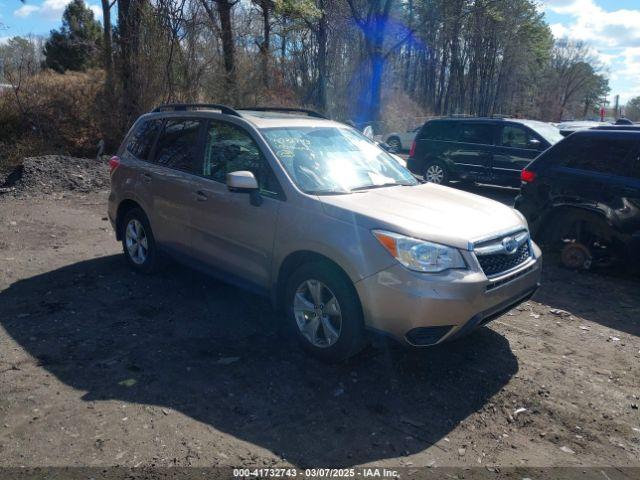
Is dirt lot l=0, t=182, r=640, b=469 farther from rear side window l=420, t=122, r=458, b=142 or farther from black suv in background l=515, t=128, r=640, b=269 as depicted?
rear side window l=420, t=122, r=458, b=142

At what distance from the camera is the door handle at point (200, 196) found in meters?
4.96

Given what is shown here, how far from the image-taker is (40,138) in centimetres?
1446

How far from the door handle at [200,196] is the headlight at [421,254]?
2.04 meters

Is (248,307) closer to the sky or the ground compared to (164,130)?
closer to the ground

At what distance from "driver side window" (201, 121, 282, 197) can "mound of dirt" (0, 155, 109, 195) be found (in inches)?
293

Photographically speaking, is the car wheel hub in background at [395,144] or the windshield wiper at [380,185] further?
the car wheel hub in background at [395,144]

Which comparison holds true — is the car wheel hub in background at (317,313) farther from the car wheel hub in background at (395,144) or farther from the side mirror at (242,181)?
the car wheel hub in background at (395,144)

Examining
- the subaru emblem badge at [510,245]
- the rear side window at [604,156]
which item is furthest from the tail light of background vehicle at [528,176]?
the subaru emblem badge at [510,245]

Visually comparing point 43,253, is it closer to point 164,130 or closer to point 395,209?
point 164,130

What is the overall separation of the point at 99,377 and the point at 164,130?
2.92m

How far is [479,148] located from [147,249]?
8990mm

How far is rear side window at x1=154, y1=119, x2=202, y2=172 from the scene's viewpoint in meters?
5.29

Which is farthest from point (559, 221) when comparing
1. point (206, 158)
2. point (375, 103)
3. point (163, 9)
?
point (375, 103)

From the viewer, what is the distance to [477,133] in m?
12.6
